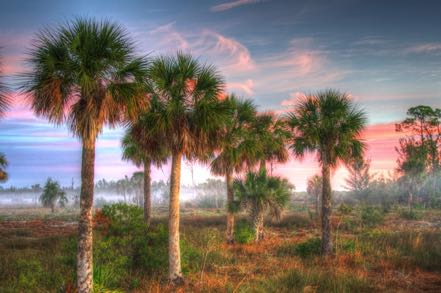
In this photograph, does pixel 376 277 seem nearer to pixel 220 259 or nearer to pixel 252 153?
pixel 220 259

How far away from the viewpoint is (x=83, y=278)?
9711 mm

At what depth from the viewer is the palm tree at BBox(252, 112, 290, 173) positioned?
2447 cm

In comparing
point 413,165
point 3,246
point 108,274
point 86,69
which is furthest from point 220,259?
point 413,165

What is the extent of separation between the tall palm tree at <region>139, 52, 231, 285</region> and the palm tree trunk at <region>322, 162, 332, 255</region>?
874cm

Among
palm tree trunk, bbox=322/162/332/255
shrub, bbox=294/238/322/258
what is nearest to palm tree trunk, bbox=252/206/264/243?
shrub, bbox=294/238/322/258

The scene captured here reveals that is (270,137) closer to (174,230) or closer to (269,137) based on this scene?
(269,137)

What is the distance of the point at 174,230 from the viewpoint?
1324cm

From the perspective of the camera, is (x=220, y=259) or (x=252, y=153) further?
(x=252, y=153)

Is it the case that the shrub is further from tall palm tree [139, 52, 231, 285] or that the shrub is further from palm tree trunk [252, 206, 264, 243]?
tall palm tree [139, 52, 231, 285]

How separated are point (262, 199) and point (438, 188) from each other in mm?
53354

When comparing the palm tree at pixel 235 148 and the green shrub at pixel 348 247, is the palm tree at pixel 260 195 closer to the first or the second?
the palm tree at pixel 235 148

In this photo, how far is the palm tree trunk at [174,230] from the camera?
13062 mm

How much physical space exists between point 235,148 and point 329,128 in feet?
21.6

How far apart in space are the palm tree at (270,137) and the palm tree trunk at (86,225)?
13.7 metres
